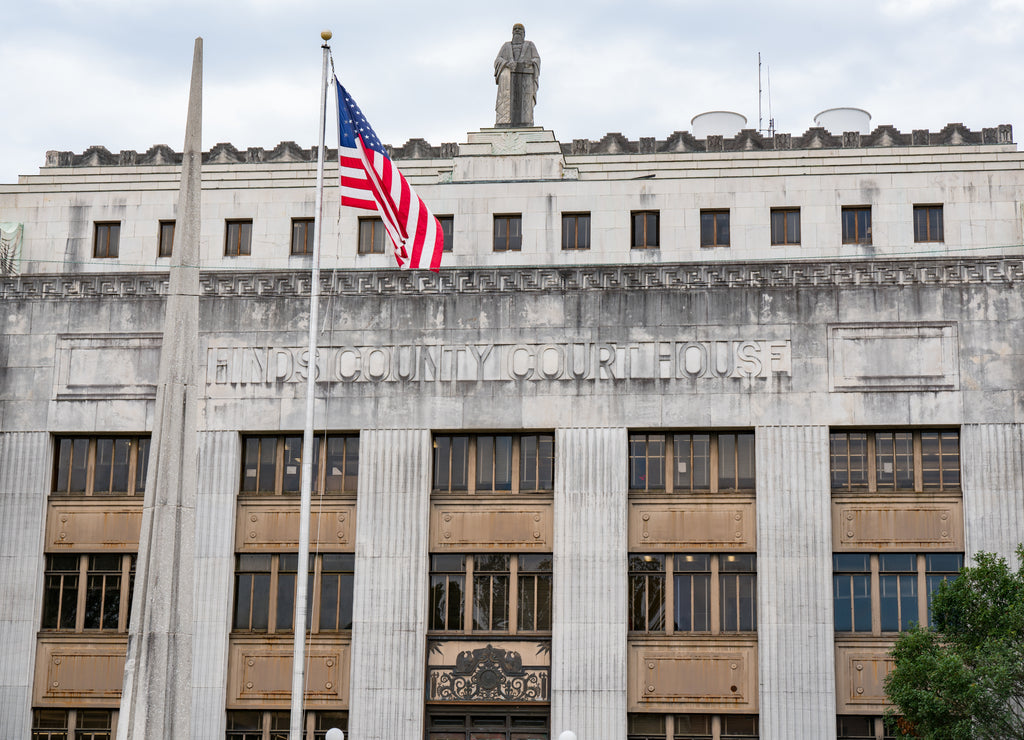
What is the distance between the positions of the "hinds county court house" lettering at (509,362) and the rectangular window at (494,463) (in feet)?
5.05

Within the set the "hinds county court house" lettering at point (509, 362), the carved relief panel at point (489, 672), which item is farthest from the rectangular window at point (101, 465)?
the carved relief panel at point (489, 672)

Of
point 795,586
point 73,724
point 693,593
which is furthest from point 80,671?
point 795,586

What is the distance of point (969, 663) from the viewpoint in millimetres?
28062

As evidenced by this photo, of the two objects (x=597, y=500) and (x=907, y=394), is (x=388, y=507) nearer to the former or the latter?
(x=597, y=500)

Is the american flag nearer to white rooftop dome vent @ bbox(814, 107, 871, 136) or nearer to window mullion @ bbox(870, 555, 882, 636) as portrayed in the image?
window mullion @ bbox(870, 555, 882, 636)

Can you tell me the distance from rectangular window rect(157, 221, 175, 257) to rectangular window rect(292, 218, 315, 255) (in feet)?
11.8

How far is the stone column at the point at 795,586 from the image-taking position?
33.0 metres

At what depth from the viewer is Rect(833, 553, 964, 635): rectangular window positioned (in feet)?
110

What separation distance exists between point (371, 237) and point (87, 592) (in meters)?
12.8

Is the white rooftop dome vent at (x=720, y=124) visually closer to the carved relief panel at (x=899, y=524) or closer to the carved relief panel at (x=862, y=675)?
the carved relief panel at (x=899, y=524)

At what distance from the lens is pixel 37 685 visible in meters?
35.5

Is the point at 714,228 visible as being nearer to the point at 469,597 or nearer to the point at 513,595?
the point at 513,595

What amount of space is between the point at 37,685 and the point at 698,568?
1663cm

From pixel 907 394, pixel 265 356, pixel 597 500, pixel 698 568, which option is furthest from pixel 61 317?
pixel 907 394
